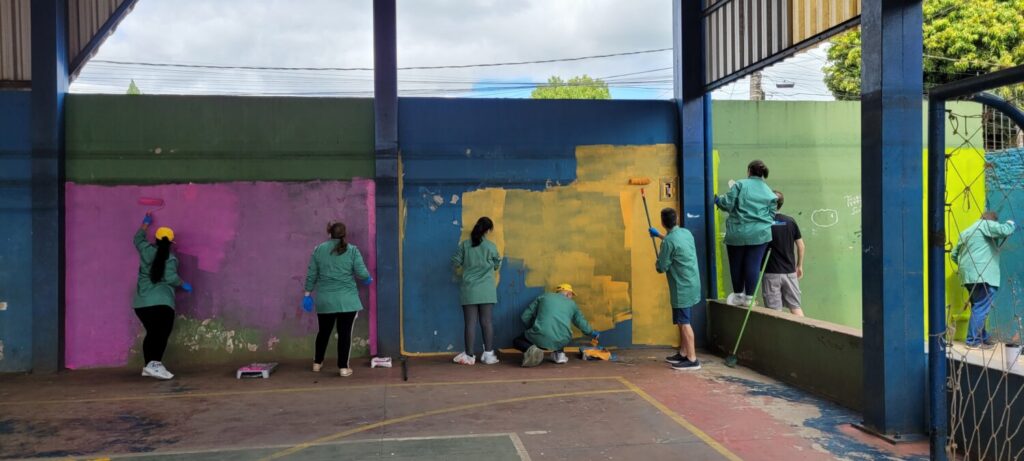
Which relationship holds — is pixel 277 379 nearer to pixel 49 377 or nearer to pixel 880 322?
pixel 49 377

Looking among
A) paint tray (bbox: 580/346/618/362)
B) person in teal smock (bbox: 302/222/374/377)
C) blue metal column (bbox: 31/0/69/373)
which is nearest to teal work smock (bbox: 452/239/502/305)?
person in teal smock (bbox: 302/222/374/377)

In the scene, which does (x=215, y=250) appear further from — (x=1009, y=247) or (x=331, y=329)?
(x=1009, y=247)

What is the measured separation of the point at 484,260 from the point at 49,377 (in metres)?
4.95

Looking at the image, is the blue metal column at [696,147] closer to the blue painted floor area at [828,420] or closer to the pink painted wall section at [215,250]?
the blue painted floor area at [828,420]

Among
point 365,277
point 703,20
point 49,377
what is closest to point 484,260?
point 365,277

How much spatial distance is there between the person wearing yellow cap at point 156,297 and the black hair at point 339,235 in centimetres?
176

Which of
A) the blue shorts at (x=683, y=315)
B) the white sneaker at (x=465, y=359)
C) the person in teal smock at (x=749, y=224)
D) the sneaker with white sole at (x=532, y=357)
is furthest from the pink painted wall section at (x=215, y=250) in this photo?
the person in teal smock at (x=749, y=224)

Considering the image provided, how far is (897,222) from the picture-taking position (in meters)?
5.41

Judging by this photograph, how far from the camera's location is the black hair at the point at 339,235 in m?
7.98

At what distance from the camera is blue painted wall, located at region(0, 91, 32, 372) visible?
26.9 feet

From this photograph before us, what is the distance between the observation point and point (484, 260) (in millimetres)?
8461

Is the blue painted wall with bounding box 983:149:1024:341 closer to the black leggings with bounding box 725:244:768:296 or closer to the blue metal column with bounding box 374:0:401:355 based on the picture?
the black leggings with bounding box 725:244:768:296

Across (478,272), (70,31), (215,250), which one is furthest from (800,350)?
(70,31)

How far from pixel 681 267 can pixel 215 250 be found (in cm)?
540
